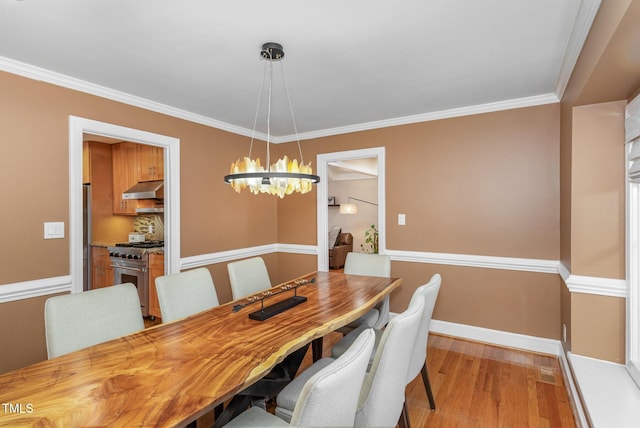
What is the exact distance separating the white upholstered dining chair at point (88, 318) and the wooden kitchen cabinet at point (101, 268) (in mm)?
2906

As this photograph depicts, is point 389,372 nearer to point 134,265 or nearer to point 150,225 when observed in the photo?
point 134,265

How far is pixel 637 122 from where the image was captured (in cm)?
177

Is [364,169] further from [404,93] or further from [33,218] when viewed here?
[33,218]

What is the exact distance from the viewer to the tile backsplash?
15.5ft

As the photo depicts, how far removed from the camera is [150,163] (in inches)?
171

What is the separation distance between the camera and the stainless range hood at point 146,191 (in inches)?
164

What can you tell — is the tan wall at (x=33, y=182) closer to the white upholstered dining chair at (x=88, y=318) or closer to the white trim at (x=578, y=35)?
the white upholstered dining chair at (x=88, y=318)

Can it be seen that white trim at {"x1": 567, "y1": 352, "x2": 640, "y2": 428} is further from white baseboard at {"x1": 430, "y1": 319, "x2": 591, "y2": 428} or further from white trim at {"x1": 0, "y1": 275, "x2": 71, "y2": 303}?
white trim at {"x1": 0, "y1": 275, "x2": 71, "y2": 303}

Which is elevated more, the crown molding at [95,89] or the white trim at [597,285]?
the crown molding at [95,89]

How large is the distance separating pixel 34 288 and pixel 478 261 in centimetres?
377

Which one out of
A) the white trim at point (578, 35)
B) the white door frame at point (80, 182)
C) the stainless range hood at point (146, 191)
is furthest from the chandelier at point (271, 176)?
the stainless range hood at point (146, 191)

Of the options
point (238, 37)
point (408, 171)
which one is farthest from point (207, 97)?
point (408, 171)

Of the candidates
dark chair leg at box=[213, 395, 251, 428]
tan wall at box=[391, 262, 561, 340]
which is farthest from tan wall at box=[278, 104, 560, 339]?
dark chair leg at box=[213, 395, 251, 428]

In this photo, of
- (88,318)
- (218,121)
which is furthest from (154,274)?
(88,318)
